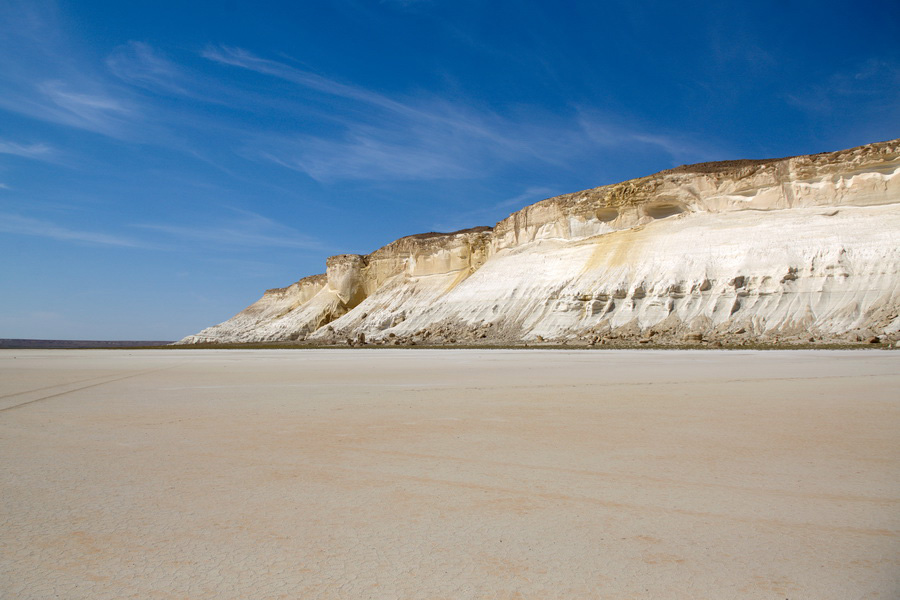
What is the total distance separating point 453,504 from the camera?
2.65 meters

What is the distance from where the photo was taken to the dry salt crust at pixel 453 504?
73.1 inches

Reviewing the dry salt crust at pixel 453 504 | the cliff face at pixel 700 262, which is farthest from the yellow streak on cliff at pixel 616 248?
the dry salt crust at pixel 453 504

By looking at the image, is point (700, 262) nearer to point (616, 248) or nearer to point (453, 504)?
point (616, 248)

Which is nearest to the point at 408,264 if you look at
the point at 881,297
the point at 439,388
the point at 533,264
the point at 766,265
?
the point at 533,264

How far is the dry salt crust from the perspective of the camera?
6.09ft

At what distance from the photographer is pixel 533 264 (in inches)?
1736

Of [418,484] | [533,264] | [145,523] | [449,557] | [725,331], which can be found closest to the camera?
[449,557]

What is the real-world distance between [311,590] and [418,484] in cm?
124

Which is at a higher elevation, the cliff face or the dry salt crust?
the cliff face

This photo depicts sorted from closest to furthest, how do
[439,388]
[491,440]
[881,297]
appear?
[491,440]
[439,388]
[881,297]

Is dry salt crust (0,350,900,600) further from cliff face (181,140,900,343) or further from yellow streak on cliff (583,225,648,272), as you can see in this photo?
yellow streak on cliff (583,225,648,272)

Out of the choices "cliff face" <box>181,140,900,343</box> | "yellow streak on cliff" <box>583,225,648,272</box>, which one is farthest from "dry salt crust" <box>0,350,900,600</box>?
"yellow streak on cliff" <box>583,225,648,272</box>

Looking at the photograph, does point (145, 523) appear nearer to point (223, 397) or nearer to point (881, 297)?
point (223, 397)

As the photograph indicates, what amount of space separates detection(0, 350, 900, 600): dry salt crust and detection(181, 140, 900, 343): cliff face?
25105 millimetres
